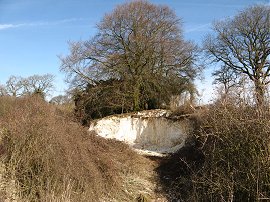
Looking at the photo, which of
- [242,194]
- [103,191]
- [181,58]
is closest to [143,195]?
[103,191]

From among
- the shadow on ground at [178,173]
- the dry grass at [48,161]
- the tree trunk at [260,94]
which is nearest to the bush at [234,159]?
the shadow on ground at [178,173]

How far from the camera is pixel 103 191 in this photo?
1066cm

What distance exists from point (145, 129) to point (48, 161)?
42.5ft

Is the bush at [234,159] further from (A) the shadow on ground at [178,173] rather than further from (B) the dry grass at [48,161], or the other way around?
(B) the dry grass at [48,161]

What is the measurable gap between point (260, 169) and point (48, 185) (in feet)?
18.3

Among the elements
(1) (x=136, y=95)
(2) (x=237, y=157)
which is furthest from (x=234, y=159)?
(1) (x=136, y=95)

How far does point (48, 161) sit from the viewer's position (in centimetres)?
928

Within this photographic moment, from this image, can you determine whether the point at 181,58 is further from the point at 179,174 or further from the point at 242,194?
the point at 242,194

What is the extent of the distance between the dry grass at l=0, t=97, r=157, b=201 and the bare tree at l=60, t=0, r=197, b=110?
12805mm

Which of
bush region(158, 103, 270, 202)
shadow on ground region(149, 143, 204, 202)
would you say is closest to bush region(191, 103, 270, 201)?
bush region(158, 103, 270, 202)

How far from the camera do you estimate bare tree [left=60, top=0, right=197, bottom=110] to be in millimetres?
23828

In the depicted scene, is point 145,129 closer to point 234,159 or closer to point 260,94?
point 234,159

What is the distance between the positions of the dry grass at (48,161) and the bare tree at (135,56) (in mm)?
12805

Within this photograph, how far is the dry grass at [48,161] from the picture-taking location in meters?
9.09
